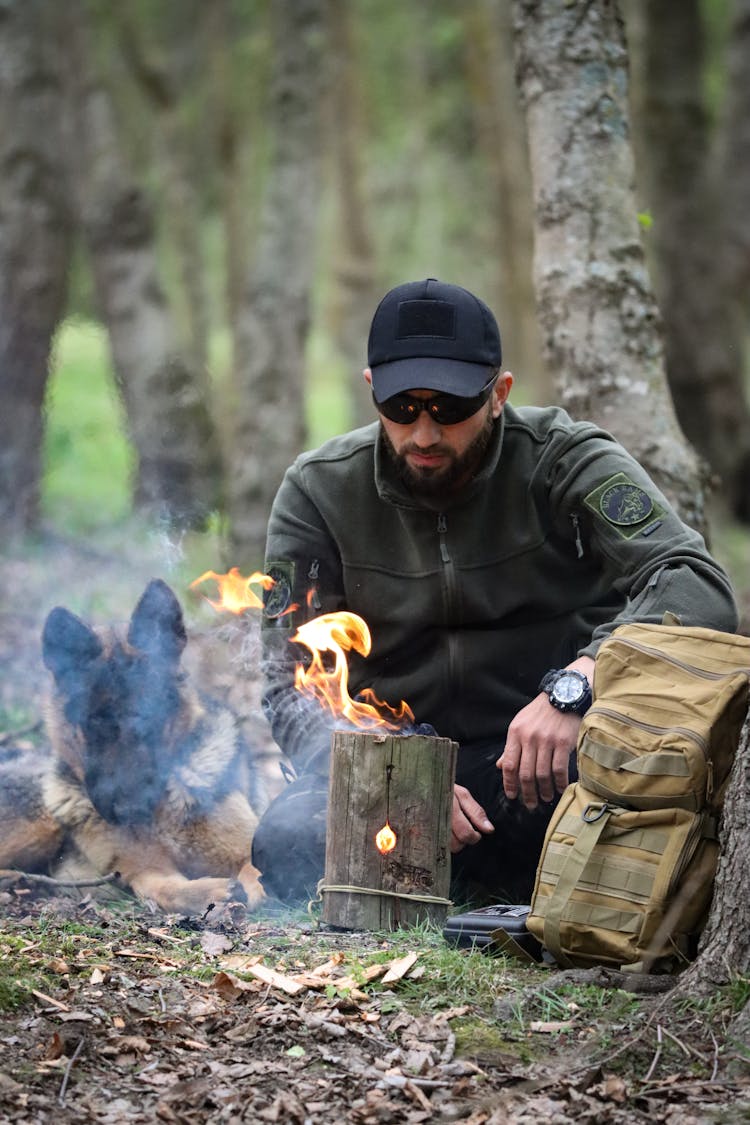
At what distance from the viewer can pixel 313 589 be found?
4855 millimetres

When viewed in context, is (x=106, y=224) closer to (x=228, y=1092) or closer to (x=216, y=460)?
(x=216, y=460)

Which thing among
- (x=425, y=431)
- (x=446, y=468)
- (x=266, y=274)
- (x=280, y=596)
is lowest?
(x=280, y=596)

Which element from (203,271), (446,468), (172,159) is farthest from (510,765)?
(203,271)

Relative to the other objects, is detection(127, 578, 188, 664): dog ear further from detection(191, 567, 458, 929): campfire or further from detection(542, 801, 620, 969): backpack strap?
detection(542, 801, 620, 969): backpack strap

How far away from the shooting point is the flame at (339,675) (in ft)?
15.0

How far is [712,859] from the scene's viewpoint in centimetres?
336

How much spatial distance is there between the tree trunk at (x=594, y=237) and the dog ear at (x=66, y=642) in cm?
258

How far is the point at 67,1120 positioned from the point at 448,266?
23.1 meters

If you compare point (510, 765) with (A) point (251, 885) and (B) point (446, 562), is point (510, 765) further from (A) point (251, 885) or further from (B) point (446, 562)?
(A) point (251, 885)

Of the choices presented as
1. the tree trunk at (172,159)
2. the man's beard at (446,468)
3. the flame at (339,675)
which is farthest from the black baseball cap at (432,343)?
the tree trunk at (172,159)

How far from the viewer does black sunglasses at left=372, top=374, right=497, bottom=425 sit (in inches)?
171

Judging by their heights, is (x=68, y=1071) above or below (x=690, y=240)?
below

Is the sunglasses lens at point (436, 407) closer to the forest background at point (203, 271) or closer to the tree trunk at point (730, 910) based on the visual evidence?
the tree trunk at point (730, 910)

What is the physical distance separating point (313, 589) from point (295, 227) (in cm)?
842
